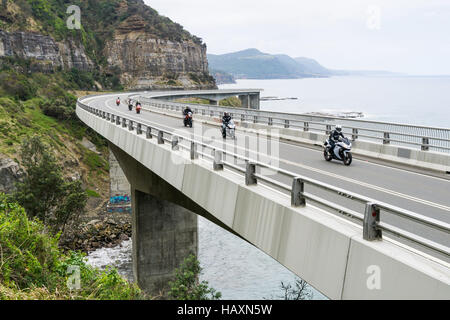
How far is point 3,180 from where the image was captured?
37.6 meters

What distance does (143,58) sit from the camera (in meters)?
127

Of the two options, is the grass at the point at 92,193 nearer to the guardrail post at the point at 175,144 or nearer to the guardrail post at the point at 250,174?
the guardrail post at the point at 175,144

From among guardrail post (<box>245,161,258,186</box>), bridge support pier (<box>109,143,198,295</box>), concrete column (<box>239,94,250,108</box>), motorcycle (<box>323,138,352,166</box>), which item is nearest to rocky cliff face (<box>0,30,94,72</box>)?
concrete column (<box>239,94,250,108</box>)

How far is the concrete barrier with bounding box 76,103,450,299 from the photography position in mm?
5652

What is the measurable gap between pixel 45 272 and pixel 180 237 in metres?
14.3

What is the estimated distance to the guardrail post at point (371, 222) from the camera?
20.4ft

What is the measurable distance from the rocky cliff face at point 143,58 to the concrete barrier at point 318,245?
4633 inches

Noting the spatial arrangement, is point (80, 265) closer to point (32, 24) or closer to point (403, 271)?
point (403, 271)

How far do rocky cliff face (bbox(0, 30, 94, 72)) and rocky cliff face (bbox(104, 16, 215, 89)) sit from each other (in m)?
17.6

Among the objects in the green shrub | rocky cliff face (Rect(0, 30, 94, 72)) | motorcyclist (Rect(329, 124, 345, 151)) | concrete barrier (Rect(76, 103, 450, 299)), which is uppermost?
rocky cliff face (Rect(0, 30, 94, 72))

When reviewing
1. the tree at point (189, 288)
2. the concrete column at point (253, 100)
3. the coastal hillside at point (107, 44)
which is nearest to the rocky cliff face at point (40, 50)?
the coastal hillside at point (107, 44)

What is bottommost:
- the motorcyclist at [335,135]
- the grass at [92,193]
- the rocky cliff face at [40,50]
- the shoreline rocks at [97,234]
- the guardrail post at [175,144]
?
the shoreline rocks at [97,234]

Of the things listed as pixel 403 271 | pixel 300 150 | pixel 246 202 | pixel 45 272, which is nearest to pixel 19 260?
pixel 45 272

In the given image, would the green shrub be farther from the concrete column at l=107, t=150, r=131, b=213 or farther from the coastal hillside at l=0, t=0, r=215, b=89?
the coastal hillside at l=0, t=0, r=215, b=89
